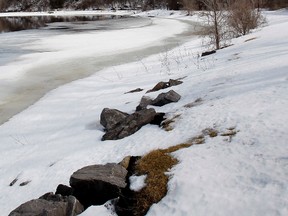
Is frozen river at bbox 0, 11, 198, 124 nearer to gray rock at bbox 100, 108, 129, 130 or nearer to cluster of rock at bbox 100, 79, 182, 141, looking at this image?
gray rock at bbox 100, 108, 129, 130

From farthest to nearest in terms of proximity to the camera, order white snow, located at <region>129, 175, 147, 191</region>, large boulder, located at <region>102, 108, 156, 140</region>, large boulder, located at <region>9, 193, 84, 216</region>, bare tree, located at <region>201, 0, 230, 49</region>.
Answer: bare tree, located at <region>201, 0, 230, 49</region>, large boulder, located at <region>102, 108, 156, 140</region>, white snow, located at <region>129, 175, 147, 191</region>, large boulder, located at <region>9, 193, 84, 216</region>

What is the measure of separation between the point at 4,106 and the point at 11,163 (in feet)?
16.7

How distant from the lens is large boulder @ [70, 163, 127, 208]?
528 centimetres

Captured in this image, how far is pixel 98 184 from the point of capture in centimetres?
532

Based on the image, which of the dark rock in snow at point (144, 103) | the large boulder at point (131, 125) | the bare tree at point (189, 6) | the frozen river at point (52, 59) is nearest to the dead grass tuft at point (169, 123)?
the large boulder at point (131, 125)

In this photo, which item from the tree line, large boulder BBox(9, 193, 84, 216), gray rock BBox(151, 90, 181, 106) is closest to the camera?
large boulder BBox(9, 193, 84, 216)

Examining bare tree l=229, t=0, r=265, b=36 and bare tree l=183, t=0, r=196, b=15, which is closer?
bare tree l=229, t=0, r=265, b=36

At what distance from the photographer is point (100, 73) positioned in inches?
682

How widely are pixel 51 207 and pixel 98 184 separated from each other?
769mm

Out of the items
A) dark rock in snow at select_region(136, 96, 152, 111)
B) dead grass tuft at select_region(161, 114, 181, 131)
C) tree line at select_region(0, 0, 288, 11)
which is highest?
tree line at select_region(0, 0, 288, 11)

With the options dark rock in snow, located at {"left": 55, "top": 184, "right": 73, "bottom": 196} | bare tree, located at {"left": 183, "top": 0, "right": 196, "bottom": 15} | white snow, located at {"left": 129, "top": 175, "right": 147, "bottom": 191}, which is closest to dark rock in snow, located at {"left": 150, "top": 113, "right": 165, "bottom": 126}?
white snow, located at {"left": 129, "top": 175, "right": 147, "bottom": 191}

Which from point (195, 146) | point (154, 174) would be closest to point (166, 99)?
point (195, 146)

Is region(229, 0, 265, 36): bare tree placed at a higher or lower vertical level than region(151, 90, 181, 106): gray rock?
higher

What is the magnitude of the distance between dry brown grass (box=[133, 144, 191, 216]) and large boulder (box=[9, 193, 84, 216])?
2.91ft
